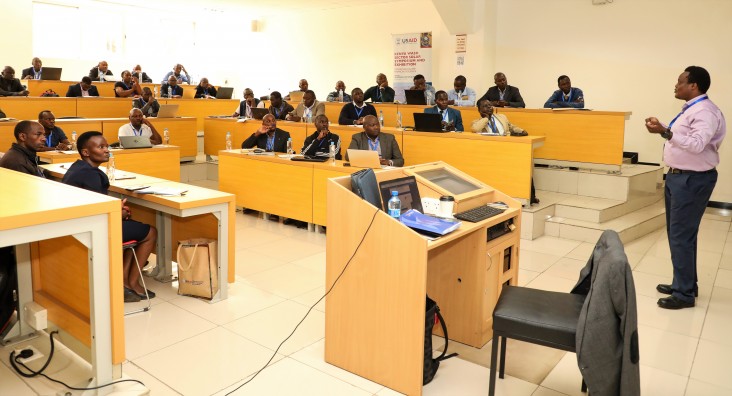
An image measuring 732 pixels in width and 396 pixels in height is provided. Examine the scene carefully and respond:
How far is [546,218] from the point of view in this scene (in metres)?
6.33

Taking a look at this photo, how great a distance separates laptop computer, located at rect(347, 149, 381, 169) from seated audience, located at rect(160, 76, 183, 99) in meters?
7.40

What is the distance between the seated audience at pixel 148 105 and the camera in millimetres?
9137

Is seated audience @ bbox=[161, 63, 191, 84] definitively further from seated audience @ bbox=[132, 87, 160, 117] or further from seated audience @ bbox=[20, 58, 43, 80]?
seated audience @ bbox=[132, 87, 160, 117]

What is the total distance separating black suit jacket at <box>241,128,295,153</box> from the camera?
23.5 ft

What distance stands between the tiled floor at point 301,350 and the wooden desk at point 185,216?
0.76 ft

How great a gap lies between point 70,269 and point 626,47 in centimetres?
890

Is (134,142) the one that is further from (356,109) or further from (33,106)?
(356,109)

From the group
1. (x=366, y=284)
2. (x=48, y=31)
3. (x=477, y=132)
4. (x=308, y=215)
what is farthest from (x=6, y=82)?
(x=366, y=284)

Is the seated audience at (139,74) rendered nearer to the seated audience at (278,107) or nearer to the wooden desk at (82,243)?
the seated audience at (278,107)

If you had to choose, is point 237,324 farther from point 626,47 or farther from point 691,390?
point 626,47

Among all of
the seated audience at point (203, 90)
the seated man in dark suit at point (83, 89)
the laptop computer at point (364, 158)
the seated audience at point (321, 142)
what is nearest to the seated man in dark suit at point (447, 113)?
the seated audience at point (321, 142)

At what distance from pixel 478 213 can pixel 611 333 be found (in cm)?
117

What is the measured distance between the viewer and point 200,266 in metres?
4.07

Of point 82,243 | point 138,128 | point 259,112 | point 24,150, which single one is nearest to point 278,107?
point 259,112
